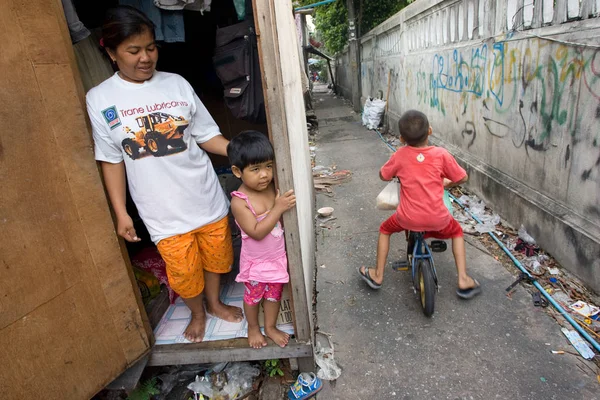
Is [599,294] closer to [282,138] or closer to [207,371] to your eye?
[282,138]

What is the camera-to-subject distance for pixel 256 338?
91.3 inches

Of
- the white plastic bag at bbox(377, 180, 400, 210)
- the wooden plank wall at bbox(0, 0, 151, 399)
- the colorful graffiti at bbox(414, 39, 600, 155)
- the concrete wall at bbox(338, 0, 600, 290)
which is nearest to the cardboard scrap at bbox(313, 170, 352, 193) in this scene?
the concrete wall at bbox(338, 0, 600, 290)

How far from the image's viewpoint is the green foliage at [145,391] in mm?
2391

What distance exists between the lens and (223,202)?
236cm

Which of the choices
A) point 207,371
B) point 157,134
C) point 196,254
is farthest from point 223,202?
point 207,371

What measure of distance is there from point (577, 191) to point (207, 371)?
3.12 m

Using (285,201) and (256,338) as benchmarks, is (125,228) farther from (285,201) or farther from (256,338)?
(256,338)

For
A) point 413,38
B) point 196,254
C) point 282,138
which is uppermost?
point 413,38

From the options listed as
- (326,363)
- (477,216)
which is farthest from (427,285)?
(477,216)

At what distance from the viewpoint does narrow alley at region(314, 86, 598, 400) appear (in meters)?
2.26

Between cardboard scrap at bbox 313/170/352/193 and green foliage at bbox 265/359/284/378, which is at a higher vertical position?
cardboard scrap at bbox 313/170/352/193

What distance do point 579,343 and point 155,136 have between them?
9.59ft

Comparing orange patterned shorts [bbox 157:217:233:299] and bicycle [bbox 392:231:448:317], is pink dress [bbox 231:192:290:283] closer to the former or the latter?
orange patterned shorts [bbox 157:217:233:299]

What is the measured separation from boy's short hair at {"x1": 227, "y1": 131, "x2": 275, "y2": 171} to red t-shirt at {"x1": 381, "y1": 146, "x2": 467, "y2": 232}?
3.79 feet
